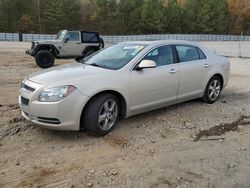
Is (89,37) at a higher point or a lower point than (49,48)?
higher

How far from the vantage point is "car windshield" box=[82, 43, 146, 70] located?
5374mm

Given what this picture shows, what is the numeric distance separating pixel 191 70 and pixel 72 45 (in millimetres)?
9023

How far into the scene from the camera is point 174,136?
16.6 feet

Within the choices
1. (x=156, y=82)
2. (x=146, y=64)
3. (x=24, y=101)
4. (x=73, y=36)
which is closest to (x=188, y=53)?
(x=156, y=82)

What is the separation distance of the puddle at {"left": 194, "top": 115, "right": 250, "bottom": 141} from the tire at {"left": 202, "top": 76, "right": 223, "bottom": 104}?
3.06ft

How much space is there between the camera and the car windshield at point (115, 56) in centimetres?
537

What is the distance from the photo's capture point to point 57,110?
4.46 metres

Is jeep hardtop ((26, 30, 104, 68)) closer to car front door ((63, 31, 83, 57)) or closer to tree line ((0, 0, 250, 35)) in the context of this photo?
car front door ((63, 31, 83, 57))

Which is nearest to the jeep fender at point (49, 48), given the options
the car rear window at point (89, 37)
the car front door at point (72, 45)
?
the car front door at point (72, 45)

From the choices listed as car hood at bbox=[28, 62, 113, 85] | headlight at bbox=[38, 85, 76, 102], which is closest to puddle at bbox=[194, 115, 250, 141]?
car hood at bbox=[28, 62, 113, 85]

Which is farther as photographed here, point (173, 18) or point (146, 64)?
point (173, 18)

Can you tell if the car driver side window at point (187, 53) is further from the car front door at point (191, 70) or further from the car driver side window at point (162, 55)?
the car driver side window at point (162, 55)

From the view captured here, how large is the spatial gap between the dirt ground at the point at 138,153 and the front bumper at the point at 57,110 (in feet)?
0.98

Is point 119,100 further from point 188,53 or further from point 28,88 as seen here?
point 188,53
